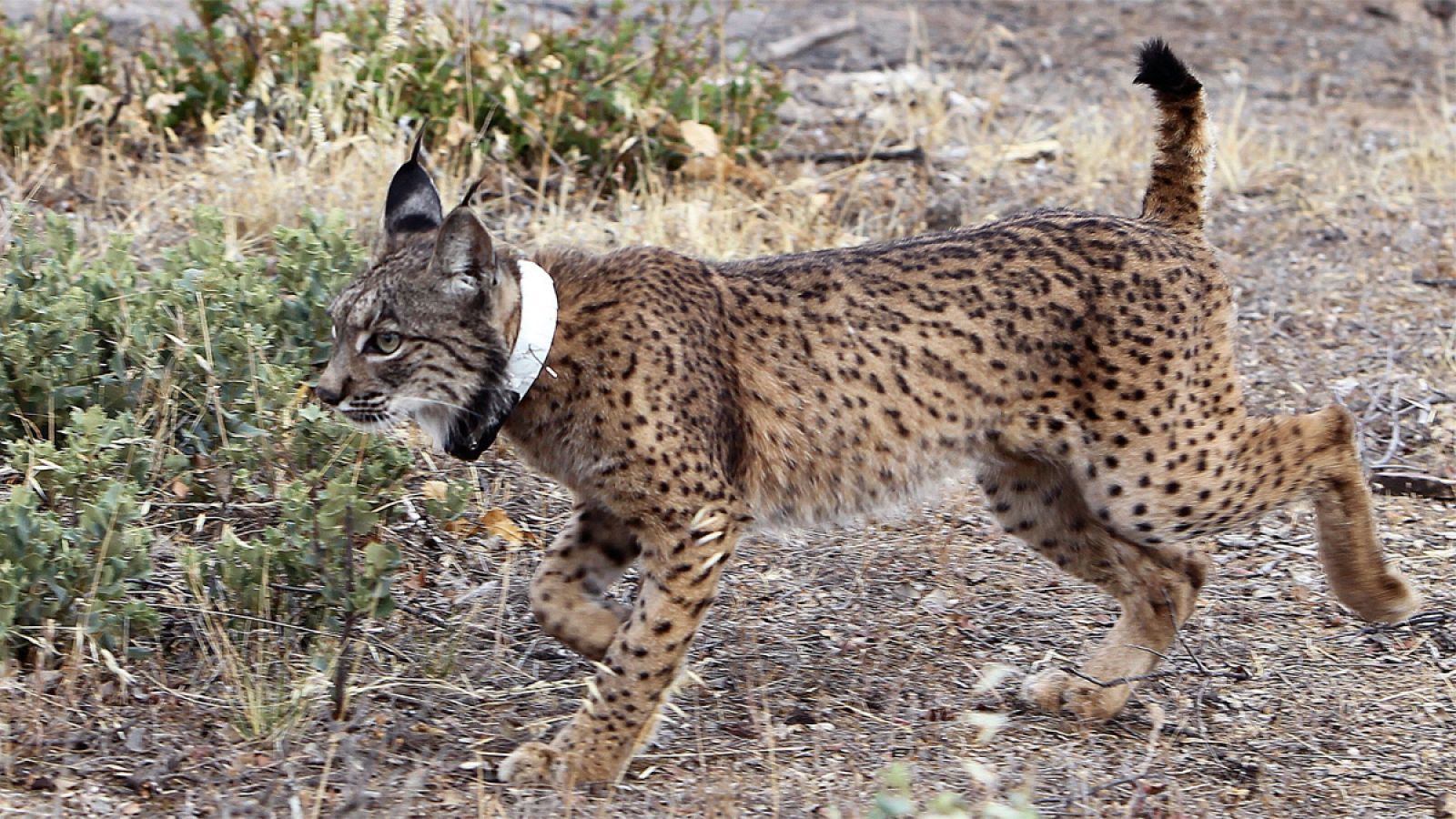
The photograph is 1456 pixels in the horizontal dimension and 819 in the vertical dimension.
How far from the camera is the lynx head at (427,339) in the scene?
170 inches

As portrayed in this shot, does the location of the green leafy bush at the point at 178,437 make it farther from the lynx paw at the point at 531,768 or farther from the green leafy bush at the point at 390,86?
the green leafy bush at the point at 390,86

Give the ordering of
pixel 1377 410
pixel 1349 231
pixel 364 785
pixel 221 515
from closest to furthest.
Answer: pixel 364 785, pixel 221 515, pixel 1377 410, pixel 1349 231

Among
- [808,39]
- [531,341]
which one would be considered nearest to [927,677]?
[531,341]

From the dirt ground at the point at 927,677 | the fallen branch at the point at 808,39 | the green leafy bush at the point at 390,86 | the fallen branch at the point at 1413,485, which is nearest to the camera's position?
the dirt ground at the point at 927,677

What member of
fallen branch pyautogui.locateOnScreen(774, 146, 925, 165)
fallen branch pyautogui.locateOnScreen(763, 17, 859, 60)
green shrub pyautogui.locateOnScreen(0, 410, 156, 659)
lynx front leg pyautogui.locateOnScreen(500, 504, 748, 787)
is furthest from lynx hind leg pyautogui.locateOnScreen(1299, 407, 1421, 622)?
fallen branch pyautogui.locateOnScreen(763, 17, 859, 60)

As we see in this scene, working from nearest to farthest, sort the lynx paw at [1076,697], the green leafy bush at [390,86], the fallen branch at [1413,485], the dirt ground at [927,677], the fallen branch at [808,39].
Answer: the dirt ground at [927,677]
the lynx paw at [1076,697]
the fallen branch at [1413,485]
the green leafy bush at [390,86]
the fallen branch at [808,39]

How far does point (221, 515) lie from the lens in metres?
5.11

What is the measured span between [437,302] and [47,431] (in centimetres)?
147

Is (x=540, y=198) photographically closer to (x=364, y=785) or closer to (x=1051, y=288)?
(x=1051, y=288)

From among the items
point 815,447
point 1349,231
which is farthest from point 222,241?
point 1349,231

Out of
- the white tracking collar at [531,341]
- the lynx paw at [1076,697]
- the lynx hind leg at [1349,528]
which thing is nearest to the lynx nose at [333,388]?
the white tracking collar at [531,341]

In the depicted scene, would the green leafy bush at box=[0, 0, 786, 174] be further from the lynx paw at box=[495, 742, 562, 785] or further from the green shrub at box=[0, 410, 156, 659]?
the lynx paw at box=[495, 742, 562, 785]

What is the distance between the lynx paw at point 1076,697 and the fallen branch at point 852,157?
4087 millimetres

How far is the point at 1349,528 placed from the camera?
504cm
